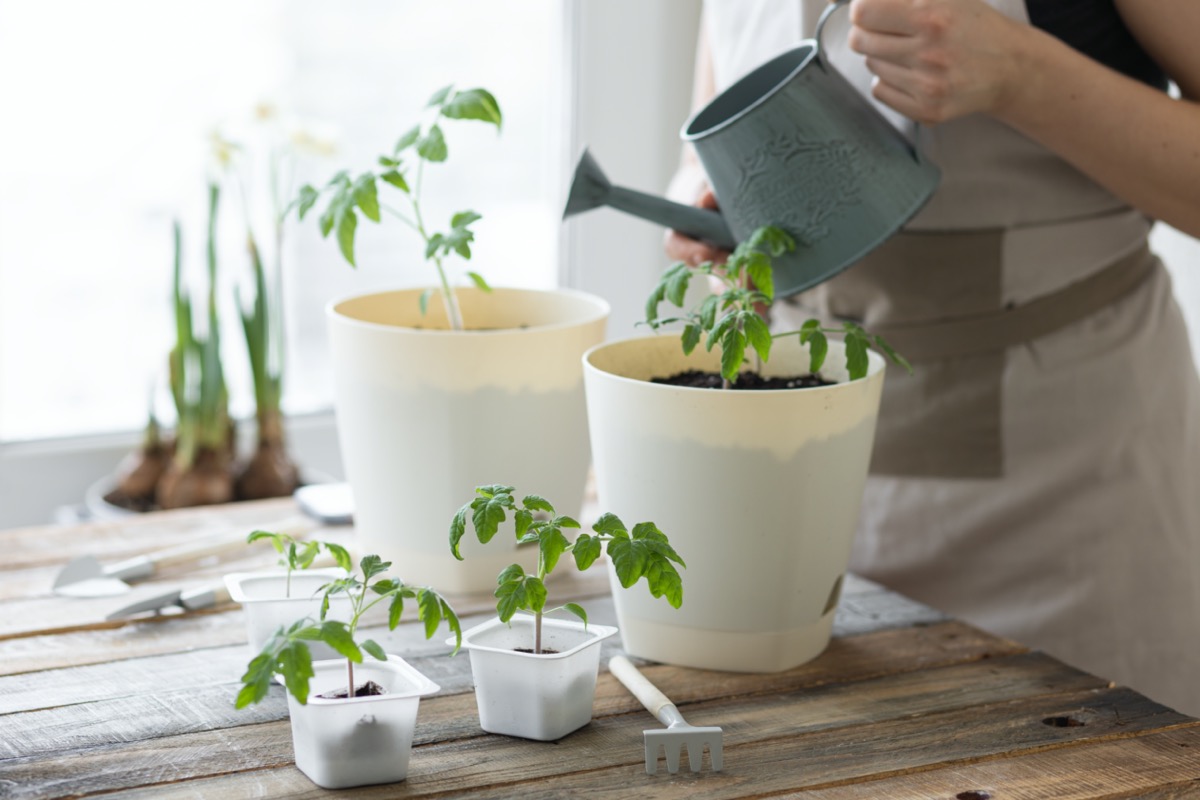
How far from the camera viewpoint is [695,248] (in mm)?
1053

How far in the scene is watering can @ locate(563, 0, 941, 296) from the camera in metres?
0.87

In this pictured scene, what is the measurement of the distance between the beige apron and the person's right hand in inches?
5.7

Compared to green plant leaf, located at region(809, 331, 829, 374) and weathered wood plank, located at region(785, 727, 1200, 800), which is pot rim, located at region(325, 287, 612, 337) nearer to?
green plant leaf, located at region(809, 331, 829, 374)

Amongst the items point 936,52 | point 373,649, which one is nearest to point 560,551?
point 373,649

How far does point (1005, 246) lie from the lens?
1102 mm

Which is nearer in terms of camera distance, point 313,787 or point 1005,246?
point 313,787

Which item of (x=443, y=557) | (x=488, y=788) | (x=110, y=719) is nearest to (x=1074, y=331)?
(x=443, y=557)

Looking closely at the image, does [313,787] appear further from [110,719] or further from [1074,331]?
[1074,331]

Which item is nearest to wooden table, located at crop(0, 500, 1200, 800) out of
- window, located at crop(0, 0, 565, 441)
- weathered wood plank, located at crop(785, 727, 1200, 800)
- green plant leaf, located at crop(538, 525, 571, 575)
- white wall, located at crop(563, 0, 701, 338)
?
weathered wood plank, located at crop(785, 727, 1200, 800)

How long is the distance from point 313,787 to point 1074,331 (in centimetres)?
77

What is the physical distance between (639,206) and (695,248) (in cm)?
12

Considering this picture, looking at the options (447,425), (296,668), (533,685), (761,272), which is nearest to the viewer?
(296,668)

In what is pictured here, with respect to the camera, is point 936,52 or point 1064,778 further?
point 936,52

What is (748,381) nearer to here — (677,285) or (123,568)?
(677,285)
